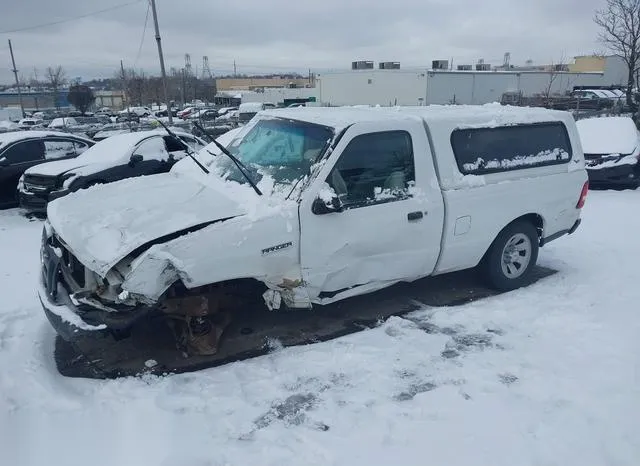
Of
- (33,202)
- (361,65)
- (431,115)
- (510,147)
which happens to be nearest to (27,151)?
(33,202)

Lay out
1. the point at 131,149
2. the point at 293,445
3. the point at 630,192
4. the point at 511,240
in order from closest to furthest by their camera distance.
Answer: the point at 293,445, the point at 511,240, the point at 131,149, the point at 630,192

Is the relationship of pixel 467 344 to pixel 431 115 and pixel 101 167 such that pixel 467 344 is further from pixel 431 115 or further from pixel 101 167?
pixel 101 167

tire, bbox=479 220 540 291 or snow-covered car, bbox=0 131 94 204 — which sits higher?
snow-covered car, bbox=0 131 94 204

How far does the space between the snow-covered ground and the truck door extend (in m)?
0.54

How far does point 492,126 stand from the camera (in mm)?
4984

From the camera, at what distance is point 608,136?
11305mm

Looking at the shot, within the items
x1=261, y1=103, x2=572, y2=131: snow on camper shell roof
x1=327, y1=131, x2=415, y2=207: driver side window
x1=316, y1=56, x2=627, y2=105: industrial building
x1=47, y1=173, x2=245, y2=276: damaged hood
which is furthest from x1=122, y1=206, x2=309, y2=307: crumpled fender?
x1=316, y1=56, x2=627, y2=105: industrial building

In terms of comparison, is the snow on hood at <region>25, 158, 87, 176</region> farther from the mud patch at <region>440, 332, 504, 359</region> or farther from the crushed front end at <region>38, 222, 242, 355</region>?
the mud patch at <region>440, 332, 504, 359</region>

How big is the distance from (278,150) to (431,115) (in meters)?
1.50

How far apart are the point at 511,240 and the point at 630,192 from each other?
7.12 meters

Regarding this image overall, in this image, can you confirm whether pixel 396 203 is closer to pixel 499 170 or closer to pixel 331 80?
pixel 499 170

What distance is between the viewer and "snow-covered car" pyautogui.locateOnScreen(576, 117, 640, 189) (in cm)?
1063

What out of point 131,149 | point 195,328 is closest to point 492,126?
point 195,328

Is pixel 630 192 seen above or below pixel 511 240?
below
